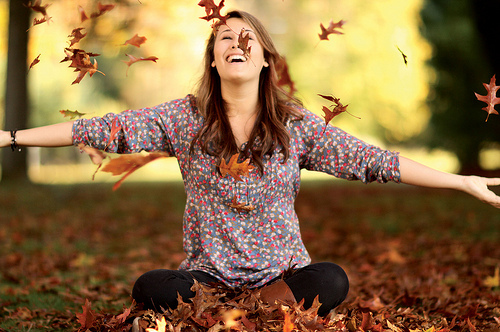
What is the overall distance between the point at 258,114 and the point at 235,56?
1.13ft

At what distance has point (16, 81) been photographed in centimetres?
1114

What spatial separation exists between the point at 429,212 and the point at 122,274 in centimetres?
488

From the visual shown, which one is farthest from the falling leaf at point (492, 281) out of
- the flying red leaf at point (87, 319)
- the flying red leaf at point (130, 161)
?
the flying red leaf at point (87, 319)

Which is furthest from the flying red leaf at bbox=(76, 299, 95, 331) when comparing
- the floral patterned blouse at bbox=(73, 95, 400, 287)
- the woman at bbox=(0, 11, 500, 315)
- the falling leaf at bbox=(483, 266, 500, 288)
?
the falling leaf at bbox=(483, 266, 500, 288)

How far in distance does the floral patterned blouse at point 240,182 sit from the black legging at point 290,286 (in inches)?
4.8

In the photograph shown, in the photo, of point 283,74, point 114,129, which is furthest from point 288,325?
point 283,74

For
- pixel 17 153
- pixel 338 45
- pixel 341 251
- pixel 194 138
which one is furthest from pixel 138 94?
pixel 194 138

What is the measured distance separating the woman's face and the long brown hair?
5cm

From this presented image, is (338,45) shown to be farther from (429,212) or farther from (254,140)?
(254,140)

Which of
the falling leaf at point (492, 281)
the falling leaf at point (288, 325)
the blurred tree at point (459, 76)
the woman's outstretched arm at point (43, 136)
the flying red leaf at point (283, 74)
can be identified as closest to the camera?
the falling leaf at point (288, 325)

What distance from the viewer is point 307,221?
7.56 m

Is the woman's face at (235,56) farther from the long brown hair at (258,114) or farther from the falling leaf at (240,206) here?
the falling leaf at (240,206)

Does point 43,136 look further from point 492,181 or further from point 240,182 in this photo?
point 492,181

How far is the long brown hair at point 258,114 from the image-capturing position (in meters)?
2.76
